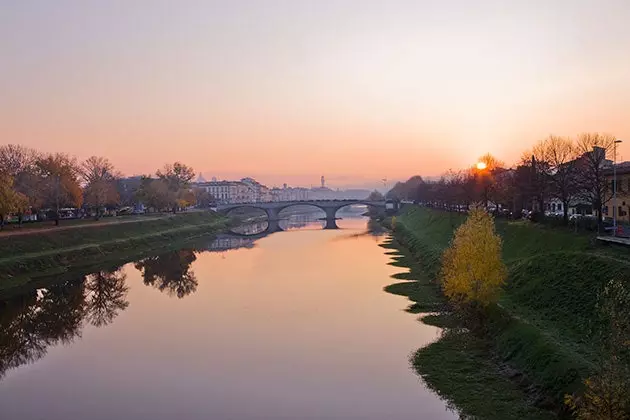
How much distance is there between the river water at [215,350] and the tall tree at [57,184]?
2366cm

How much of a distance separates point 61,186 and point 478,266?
5561cm

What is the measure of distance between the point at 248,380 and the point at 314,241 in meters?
56.9

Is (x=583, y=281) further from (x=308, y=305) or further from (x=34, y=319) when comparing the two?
(x=34, y=319)

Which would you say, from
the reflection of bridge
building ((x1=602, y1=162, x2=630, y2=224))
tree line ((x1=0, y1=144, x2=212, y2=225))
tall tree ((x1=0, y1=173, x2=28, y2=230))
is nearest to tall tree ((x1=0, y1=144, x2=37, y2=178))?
tree line ((x1=0, y1=144, x2=212, y2=225))

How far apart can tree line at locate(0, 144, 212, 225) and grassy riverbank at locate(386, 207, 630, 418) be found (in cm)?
4353

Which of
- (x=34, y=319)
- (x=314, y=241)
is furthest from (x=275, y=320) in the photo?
(x=314, y=241)

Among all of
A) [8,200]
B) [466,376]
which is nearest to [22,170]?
[8,200]

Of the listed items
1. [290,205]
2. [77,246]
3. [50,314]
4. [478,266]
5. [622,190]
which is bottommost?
[50,314]

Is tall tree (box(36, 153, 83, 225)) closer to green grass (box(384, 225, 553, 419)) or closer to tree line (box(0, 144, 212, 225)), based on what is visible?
tree line (box(0, 144, 212, 225))

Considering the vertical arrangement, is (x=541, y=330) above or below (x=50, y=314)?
above

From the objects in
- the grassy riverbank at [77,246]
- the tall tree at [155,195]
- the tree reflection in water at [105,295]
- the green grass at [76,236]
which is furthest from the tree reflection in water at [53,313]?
the tall tree at [155,195]

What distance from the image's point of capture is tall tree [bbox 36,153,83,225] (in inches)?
2442

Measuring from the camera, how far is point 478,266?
2430 centimetres

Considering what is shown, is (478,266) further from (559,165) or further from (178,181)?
(178,181)
